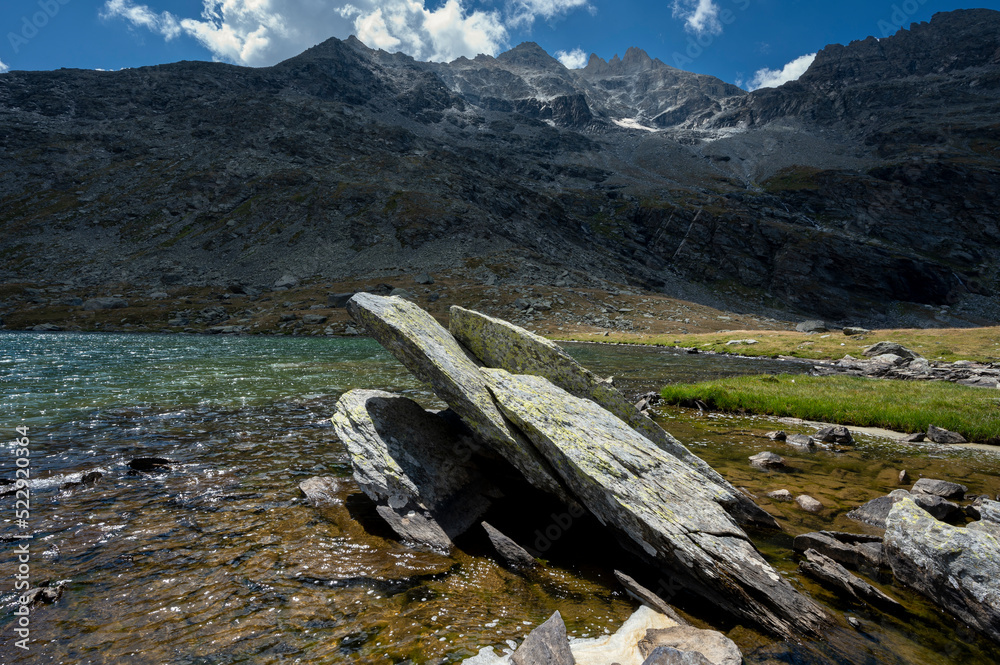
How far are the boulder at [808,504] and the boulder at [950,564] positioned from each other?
2.67m

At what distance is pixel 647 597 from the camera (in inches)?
275

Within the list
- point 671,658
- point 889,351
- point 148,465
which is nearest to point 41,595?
point 148,465

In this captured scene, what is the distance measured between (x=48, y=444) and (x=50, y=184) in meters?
183

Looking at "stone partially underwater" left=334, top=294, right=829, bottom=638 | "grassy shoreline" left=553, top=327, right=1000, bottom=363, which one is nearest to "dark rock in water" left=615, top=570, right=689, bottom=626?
"stone partially underwater" left=334, top=294, right=829, bottom=638

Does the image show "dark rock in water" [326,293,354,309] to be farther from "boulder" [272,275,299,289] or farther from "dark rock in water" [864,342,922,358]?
"dark rock in water" [864,342,922,358]

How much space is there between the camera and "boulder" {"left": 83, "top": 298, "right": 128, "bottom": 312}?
79625mm

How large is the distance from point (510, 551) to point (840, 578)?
5.73 metres

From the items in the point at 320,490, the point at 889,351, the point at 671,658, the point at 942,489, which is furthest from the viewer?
the point at 889,351

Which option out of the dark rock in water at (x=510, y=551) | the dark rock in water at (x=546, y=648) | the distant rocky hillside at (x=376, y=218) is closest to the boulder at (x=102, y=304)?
the distant rocky hillside at (x=376, y=218)

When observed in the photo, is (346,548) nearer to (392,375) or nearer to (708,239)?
(392,375)

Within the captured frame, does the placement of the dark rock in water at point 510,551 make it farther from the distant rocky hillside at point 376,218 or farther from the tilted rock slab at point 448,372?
the distant rocky hillside at point 376,218

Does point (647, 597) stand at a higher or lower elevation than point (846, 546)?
lower

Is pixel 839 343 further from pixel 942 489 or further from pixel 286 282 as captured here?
pixel 286 282

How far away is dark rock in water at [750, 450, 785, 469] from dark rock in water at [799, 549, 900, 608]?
6.17 meters
